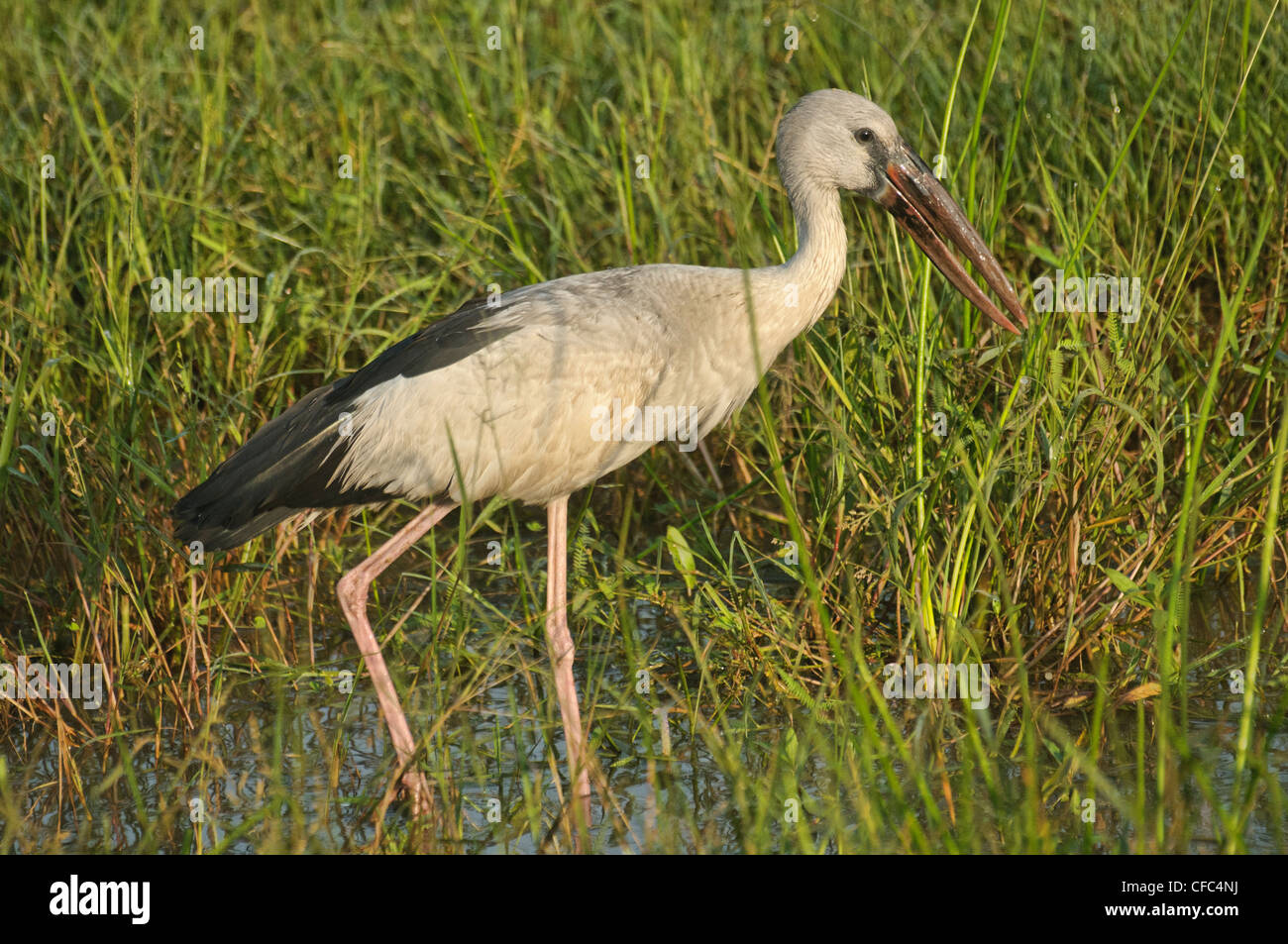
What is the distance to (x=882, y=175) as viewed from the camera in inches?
165

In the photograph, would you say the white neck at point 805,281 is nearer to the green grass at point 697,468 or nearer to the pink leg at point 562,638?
the green grass at point 697,468

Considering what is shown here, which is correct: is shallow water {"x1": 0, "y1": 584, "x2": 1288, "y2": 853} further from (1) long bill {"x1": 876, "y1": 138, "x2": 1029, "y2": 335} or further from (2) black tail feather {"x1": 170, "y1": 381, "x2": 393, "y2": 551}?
(1) long bill {"x1": 876, "y1": 138, "x2": 1029, "y2": 335}

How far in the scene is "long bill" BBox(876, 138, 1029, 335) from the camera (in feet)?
13.5

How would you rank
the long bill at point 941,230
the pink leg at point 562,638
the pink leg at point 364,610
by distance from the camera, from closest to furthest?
the pink leg at point 562,638, the pink leg at point 364,610, the long bill at point 941,230

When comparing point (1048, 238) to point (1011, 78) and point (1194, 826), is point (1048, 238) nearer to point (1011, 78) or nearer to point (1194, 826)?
point (1011, 78)

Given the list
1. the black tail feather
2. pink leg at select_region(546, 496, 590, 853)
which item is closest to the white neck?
pink leg at select_region(546, 496, 590, 853)

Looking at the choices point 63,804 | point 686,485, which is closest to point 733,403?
point 686,485

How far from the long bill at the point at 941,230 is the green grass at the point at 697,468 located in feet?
0.29

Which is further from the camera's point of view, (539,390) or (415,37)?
Result: (415,37)

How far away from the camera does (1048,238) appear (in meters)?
5.15

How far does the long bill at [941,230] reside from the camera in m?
4.11

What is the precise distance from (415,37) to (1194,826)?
14.8ft

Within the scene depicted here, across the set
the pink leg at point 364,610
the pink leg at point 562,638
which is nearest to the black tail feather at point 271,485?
the pink leg at point 364,610

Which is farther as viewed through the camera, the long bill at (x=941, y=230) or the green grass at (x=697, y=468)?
the long bill at (x=941, y=230)
